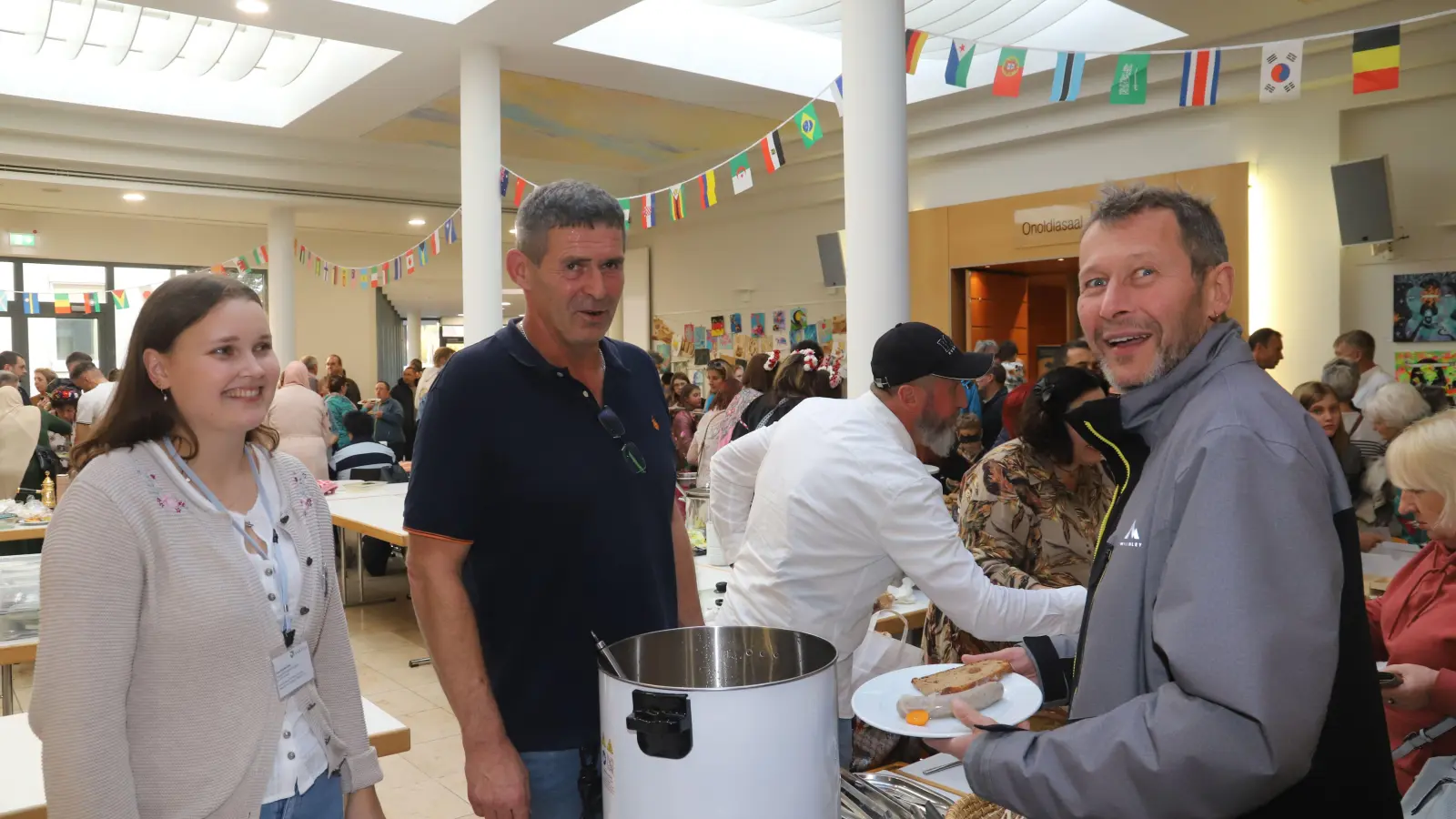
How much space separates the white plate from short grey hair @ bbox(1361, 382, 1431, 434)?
3888 mm

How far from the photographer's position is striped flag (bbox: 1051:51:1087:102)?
203 inches

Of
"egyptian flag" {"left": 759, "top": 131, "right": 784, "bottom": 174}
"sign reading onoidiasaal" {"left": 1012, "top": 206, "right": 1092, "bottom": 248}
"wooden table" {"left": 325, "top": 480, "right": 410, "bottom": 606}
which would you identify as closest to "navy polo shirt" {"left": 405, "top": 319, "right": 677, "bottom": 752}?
"wooden table" {"left": 325, "top": 480, "right": 410, "bottom": 606}

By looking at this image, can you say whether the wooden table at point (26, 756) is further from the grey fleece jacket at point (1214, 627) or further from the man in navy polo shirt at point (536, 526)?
the grey fleece jacket at point (1214, 627)

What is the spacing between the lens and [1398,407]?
471 centimetres

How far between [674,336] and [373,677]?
912 cm

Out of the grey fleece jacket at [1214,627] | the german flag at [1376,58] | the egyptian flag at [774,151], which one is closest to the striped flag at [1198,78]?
the german flag at [1376,58]

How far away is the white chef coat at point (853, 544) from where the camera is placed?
2.15 m

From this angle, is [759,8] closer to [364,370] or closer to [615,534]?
[615,534]

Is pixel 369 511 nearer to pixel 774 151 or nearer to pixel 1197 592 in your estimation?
pixel 774 151

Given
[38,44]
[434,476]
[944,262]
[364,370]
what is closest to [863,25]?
[434,476]

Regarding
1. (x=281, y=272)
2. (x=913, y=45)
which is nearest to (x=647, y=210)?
(x=913, y=45)

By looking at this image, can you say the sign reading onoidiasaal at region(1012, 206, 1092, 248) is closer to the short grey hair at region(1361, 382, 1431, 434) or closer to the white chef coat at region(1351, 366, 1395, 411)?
the white chef coat at region(1351, 366, 1395, 411)

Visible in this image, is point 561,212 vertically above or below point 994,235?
below

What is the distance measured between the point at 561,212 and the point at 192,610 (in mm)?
846
